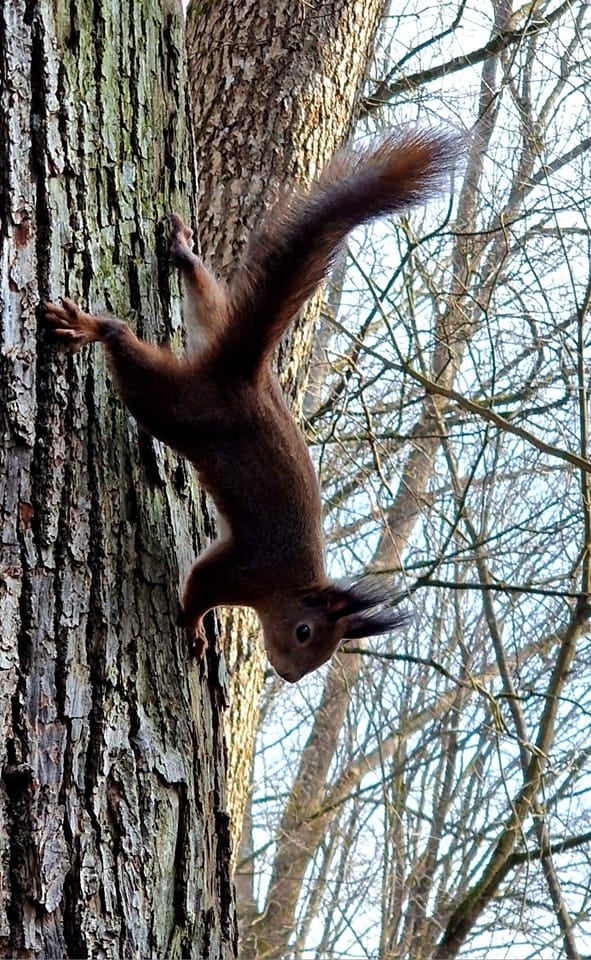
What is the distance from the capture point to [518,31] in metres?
4.86

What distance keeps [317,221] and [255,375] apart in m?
0.39

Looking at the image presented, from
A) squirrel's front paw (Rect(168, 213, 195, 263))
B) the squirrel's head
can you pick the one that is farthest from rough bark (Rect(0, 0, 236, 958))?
the squirrel's head

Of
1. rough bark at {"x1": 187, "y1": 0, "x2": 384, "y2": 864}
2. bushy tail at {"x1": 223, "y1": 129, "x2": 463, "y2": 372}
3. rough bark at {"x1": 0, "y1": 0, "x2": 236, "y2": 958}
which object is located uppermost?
rough bark at {"x1": 187, "y1": 0, "x2": 384, "y2": 864}

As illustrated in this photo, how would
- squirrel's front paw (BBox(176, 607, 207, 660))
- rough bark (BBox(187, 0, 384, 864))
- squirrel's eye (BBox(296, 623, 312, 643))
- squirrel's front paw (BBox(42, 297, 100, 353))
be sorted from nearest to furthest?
squirrel's front paw (BBox(42, 297, 100, 353)) → squirrel's front paw (BBox(176, 607, 207, 660)) → squirrel's eye (BBox(296, 623, 312, 643)) → rough bark (BBox(187, 0, 384, 864))

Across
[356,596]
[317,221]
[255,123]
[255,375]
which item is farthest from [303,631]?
[255,123]

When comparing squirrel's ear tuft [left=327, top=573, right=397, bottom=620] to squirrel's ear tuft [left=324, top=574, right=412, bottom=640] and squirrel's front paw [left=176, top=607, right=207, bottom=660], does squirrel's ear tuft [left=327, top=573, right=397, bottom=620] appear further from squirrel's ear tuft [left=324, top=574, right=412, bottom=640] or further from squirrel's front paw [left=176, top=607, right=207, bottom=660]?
squirrel's front paw [left=176, top=607, right=207, bottom=660]

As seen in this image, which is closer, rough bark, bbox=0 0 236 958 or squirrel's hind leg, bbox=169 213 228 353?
rough bark, bbox=0 0 236 958

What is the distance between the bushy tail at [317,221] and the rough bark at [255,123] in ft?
3.34

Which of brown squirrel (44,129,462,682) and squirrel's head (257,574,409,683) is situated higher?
brown squirrel (44,129,462,682)

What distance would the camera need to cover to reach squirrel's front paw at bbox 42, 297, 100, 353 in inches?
79.7

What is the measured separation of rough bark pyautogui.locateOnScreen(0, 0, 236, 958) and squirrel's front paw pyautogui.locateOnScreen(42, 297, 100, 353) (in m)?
0.03

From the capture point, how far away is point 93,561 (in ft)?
6.53

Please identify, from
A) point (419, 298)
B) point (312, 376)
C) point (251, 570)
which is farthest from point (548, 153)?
point (251, 570)

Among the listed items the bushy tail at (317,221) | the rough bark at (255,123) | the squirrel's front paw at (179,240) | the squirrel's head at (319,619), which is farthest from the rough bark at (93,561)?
the rough bark at (255,123)
